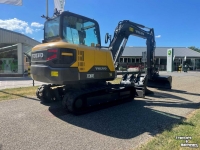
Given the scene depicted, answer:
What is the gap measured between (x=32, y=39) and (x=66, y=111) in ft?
63.9

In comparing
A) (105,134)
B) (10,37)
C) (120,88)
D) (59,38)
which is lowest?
(105,134)

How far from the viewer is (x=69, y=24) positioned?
5754 millimetres

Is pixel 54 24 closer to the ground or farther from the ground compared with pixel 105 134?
farther from the ground

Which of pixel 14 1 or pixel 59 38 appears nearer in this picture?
pixel 59 38

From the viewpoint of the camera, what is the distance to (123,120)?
5.14m

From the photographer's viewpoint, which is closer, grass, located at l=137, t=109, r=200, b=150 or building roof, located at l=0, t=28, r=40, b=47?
grass, located at l=137, t=109, r=200, b=150

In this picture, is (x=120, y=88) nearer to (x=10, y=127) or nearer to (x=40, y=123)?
(x=40, y=123)

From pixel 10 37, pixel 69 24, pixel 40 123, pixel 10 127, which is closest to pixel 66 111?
pixel 40 123

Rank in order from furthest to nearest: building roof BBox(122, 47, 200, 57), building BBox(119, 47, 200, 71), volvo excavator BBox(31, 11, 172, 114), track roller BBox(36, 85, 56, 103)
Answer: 1. building roof BBox(122, 47, 200, 57)
2. building BBox(119, 47, 200, 71)
3. track roller BBox(36, 85, 56, 103)
4. volvo excavator BBox(31, 11, 172, 114)

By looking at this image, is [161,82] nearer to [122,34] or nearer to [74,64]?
[122,34]

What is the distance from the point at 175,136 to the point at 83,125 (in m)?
2.26

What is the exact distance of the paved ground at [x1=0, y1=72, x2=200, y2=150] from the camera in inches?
146

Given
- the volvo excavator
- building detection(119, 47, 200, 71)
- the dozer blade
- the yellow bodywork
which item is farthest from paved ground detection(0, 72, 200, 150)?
building detection(119, 47, 200, 71)

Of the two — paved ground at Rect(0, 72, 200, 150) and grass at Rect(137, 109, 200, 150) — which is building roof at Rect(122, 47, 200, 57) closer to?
paved ground at Rect(0, 72, 200, 150)
